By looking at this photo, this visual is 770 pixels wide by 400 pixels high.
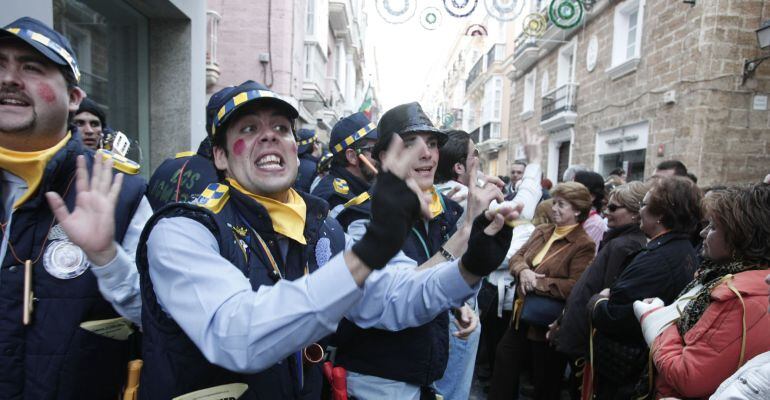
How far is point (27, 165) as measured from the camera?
1.60 meters

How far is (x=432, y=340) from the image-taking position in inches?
82.1

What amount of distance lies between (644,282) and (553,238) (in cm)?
107

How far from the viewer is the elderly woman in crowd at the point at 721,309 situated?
183 centimetres

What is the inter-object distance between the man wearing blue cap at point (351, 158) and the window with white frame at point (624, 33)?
9.16 m

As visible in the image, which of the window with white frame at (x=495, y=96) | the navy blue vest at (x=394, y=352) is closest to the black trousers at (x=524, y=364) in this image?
the navy blue vest at (x=394, y=352)

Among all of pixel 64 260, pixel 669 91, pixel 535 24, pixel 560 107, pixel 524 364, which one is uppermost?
pixel 535 24

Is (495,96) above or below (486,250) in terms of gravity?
above

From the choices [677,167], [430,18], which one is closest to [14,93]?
[677,167]

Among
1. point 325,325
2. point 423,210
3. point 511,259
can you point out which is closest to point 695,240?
point 511,259

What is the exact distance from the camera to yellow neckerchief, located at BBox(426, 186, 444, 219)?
2.48m

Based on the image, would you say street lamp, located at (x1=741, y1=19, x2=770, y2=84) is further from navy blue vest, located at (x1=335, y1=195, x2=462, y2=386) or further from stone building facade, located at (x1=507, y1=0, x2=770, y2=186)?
navy blue vest, located at (x1=335, y1=195, x2=462, y2=386)

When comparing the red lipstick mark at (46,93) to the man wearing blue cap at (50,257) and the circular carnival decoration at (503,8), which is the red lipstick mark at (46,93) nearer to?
the man wearing blue cap at (50,257)

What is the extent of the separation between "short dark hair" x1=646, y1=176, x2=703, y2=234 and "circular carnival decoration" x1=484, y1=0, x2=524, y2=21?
4818 millimetres

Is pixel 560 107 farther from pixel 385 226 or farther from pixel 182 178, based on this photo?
pixel 385 226
